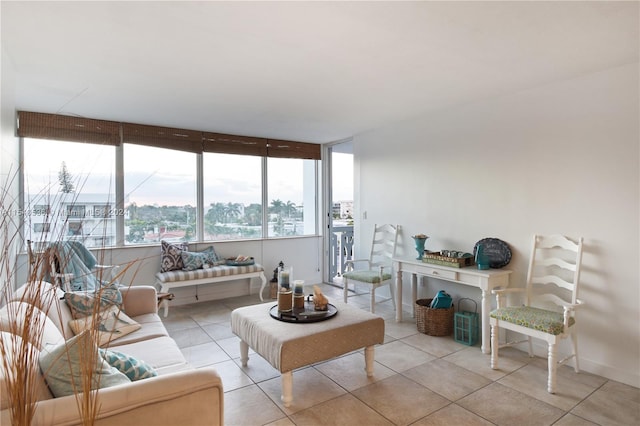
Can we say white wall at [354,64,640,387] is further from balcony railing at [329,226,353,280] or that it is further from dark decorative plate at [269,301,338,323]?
balcony railing at [329,226,353,280]

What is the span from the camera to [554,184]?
2.96 meters

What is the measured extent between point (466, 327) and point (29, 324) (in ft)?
10.6

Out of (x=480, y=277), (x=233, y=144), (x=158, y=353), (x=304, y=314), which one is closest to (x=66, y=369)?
(x=158, y=353)

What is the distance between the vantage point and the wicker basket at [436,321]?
3.46m

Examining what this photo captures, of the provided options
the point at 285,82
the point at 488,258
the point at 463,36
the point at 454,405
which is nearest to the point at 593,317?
the point at 488,258

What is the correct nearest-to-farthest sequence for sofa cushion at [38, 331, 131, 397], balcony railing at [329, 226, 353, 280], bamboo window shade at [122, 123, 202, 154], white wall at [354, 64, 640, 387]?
1. sofa cushion at [38, 331, 131, 397]
2. white wall at [354, 64, 640, 387]
3. bamboo window shade at [122, 123, 202, 154]
4. balcony railing at [329, 226, 353, 280]

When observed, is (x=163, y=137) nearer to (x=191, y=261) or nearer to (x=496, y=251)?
(x=191, y=261)

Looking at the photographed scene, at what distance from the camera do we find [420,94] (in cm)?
326

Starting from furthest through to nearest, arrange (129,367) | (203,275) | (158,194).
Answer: (158,194) < (203,275) < (129,367)

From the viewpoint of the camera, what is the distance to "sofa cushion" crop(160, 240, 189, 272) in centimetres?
438

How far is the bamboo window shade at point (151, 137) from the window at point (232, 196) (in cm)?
19

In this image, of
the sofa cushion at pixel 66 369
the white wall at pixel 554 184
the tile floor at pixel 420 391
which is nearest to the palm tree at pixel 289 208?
the white wall at pixel 554 184

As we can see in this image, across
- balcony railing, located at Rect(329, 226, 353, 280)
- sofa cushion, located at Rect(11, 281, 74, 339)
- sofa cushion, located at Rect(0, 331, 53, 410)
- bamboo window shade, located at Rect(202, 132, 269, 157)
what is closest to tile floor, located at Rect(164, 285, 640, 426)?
sofa cushion, located at Rect(11, 281, 74, 339)

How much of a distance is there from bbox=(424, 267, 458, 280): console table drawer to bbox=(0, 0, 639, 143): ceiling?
5.45ft
